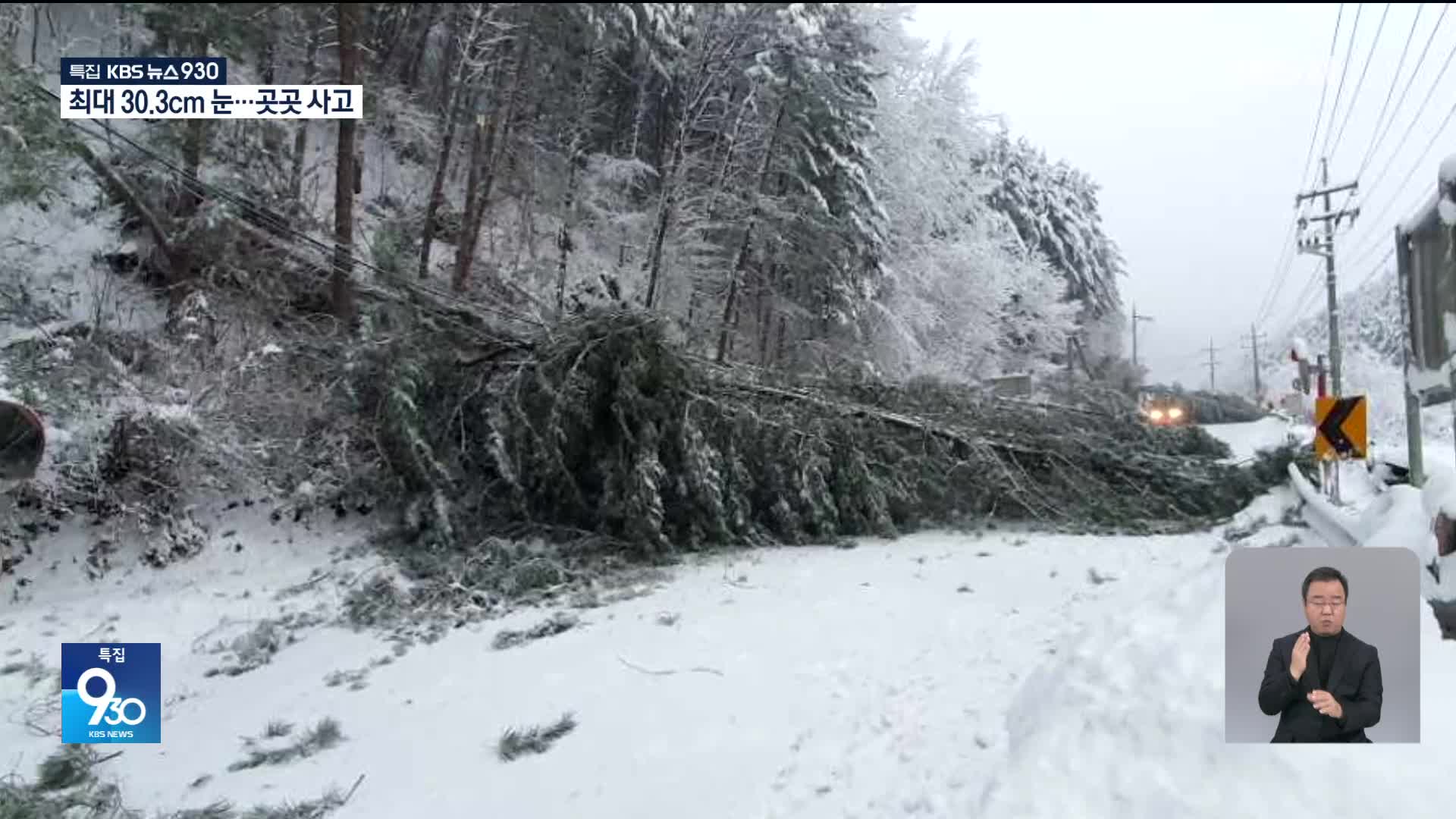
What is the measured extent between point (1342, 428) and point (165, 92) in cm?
993

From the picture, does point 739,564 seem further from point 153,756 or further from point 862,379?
point 153,756

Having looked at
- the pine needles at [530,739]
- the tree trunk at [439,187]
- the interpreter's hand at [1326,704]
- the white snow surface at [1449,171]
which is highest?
the tree trunk at [439,187]

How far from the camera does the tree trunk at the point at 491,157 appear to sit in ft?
36.9

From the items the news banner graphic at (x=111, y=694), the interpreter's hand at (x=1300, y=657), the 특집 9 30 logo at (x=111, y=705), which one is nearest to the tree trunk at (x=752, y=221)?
the news banner graphic at (x=111, y=694)

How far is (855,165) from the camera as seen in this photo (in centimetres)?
1454

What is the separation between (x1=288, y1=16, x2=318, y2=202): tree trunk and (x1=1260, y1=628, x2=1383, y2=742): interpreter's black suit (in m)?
10.8

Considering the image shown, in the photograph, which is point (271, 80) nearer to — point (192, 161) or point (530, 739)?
point (192, 161)

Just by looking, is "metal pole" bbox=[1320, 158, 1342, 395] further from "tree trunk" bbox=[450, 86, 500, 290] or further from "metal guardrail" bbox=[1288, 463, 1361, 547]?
"tree trunk" bbox=[450, 86, 500, 290]

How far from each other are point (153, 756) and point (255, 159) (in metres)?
8.43

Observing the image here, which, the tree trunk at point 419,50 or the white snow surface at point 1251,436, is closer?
Result: the white snow surface at point 1251,436

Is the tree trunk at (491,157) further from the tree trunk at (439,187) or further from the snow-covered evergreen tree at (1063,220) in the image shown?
the snow-covered evergreen tree at (1063,220)

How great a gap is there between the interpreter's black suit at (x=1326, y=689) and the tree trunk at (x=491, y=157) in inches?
415

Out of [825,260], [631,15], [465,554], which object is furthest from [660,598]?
[631,15]

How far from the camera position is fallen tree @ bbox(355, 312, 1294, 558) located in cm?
747
